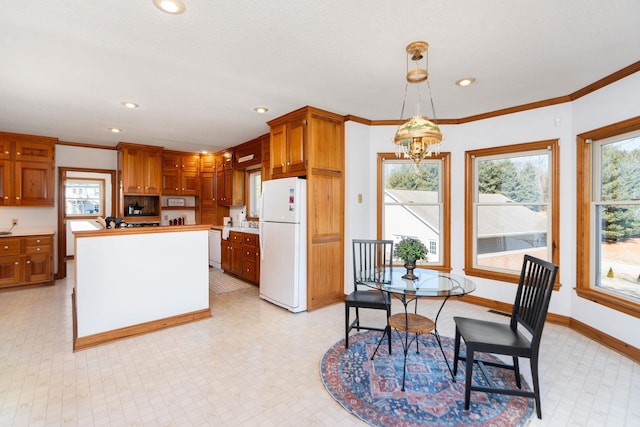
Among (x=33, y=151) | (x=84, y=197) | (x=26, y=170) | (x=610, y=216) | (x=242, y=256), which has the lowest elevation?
(x=242, y=256)

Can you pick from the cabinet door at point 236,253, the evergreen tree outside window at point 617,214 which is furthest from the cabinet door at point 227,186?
the evergreen tree outside window at point 617,214

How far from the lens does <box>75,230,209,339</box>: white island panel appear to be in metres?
2.87

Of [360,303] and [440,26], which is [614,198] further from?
[360,303]

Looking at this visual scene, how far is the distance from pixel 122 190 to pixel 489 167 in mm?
6114

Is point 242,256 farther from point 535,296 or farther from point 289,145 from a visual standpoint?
point 535,296

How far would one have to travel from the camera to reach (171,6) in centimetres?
187

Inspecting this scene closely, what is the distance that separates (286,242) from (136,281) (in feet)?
5.50

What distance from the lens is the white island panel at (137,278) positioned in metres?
2.87

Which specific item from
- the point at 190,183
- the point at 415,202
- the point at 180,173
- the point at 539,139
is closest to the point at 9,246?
the point at 180,173

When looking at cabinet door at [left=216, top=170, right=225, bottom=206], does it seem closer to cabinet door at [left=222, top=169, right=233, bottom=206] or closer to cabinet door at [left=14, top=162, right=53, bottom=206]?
cabinet door at [left=222, top=169, right=233, bottom=206]

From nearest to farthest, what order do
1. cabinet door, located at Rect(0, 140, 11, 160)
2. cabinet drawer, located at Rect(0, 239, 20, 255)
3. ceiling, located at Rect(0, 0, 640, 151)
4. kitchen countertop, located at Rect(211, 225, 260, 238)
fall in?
ceiling, located at Rect(0, 0, 640, 151) < cabinet drawer, located at Rect(0, 239, 20, 255) < cabinet door, located at Rect(0, 140, 11, 160) < kitchen countertop, located at Rect(211, 225, 260, 238)

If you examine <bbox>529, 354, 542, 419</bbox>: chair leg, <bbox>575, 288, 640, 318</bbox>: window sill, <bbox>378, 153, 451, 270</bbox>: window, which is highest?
<bbox>378, 153, 451, 270</bbox>: window

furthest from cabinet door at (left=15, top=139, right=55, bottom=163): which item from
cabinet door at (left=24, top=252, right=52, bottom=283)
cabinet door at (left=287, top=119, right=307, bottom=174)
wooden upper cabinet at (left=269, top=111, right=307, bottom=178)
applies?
cabinet door at (left=287, top=119, right=307, bottom=174)

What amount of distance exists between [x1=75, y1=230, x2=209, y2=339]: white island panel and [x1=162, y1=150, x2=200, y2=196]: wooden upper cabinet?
3.34 metres
